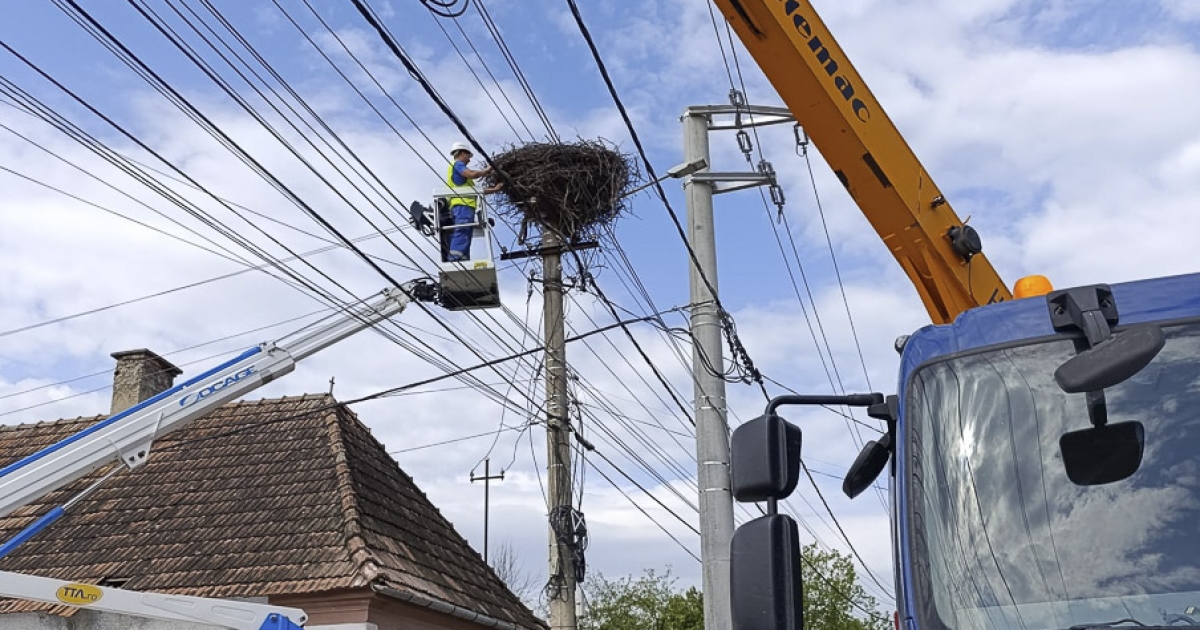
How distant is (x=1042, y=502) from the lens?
3789 millimetres

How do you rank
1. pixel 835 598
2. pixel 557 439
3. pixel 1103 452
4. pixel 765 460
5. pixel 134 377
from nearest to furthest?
pixel 1103 452 → pixel 765 460 → pixel 557 439 → pixel 134 377 → pixel 835 598

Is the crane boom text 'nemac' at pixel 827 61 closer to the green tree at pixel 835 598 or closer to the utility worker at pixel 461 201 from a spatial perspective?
the utility worker at pixel 461 201

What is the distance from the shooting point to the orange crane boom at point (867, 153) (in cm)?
697

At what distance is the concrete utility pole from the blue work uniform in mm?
1421

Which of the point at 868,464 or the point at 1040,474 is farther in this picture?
Result: the point at 868,464

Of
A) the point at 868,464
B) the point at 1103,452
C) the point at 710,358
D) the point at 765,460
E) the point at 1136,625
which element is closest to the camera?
the point at 1136,625

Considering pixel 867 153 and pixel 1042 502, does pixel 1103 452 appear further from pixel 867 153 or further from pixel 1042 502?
pixel 867 153

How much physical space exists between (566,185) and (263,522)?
5.36 meters

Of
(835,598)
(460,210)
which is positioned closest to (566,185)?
(460,210)

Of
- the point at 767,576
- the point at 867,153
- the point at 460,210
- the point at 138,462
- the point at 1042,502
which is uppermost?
the point at 460,210

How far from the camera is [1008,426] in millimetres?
3992

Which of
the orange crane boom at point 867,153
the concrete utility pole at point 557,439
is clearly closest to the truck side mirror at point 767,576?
the orange crane boom at point 867,153

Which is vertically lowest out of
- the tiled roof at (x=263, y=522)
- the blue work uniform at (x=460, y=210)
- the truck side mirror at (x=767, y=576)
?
the truck side mirror at (x=767, y=576)

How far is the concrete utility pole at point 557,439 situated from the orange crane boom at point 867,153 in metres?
5.35
